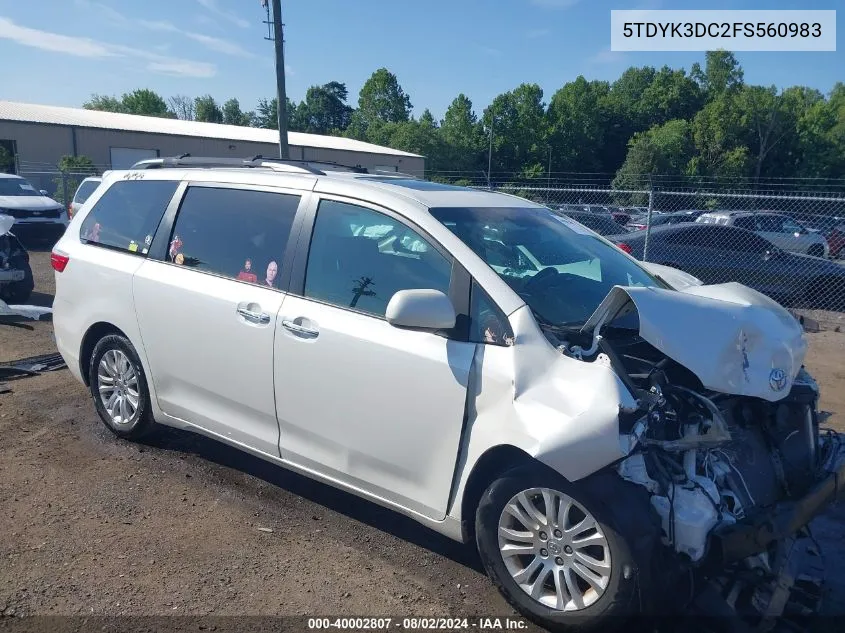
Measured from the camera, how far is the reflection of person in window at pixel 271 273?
3814 mm

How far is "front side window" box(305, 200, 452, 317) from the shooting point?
3.37 m

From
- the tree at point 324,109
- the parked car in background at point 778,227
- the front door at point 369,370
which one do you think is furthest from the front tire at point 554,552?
the tree at point 324,109

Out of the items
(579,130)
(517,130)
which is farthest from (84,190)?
(579,130)

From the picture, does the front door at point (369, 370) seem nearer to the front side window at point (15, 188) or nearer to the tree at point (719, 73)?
the front side window at point (15, 188)

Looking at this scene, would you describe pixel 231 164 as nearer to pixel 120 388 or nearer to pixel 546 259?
pixel 120 388

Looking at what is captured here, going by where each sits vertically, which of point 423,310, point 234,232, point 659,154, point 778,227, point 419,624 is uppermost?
point 659,154

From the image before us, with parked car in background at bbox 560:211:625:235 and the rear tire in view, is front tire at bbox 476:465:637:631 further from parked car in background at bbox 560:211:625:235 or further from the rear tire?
parked car in background at bbox 560:211:625:235

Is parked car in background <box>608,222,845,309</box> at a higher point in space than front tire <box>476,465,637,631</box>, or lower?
higher

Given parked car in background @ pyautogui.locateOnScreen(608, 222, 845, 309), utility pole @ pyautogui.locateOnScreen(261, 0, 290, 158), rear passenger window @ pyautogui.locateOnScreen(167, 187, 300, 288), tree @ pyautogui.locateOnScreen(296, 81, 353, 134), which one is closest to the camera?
rear passenger window @ pyautogui.locateOnScreen(167, 187, 300, 288)

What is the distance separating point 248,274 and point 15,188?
1605 centimetres

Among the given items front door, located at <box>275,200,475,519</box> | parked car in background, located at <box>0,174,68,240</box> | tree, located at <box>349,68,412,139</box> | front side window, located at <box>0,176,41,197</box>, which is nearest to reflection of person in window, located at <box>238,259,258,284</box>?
front door, located at <box>275,200,475,519</box>

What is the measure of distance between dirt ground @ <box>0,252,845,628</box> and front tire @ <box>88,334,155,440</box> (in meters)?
0.15

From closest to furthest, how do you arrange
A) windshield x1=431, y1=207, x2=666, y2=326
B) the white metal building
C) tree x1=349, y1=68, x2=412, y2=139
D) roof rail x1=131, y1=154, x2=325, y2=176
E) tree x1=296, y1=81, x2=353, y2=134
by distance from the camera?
windshield x1=431, y1=207, x2=666, y2=326 → roof rail x1=131, y1=154, x2=325, y2=176 → the white metal building → tree x1=349, y1=68, x2=412, y2=139 → tree x1=296, y1=81, x2=353, y2=134

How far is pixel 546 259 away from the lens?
3688mm
